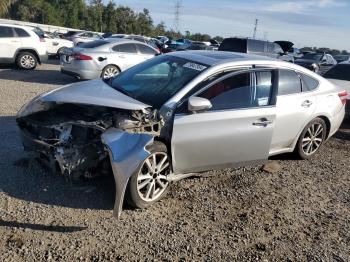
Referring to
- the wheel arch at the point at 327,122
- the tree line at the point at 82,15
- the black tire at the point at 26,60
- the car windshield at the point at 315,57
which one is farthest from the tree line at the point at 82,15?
the wheel arch at the point at 327,122

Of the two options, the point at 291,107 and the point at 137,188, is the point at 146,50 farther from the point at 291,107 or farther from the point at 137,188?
the point at 137,188

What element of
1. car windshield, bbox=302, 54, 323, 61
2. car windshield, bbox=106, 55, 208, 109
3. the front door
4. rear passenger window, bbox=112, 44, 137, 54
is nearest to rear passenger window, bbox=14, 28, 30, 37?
rear passenger window, bbox=112, 44, 137, 54

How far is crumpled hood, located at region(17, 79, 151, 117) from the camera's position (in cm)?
458

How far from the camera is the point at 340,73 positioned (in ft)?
35.1

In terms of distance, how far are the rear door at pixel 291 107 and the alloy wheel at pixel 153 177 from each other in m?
1.78

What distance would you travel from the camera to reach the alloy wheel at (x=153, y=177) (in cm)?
441

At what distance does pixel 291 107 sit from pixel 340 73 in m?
5.83

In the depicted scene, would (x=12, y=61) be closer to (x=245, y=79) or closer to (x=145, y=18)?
(x=245, y=79)

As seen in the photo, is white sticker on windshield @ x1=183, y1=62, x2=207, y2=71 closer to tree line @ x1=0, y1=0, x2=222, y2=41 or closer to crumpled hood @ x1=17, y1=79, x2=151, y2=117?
crumpled hood @ x1=17, y1=79, x2=151, y2=117

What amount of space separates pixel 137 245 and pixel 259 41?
14.2m

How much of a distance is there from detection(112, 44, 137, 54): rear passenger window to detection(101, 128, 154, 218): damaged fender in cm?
901

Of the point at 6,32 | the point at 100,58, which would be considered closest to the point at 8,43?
the point at 6,32

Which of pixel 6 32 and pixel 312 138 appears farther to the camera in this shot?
pixel 6 32

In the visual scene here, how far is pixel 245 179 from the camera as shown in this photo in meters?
5.55
